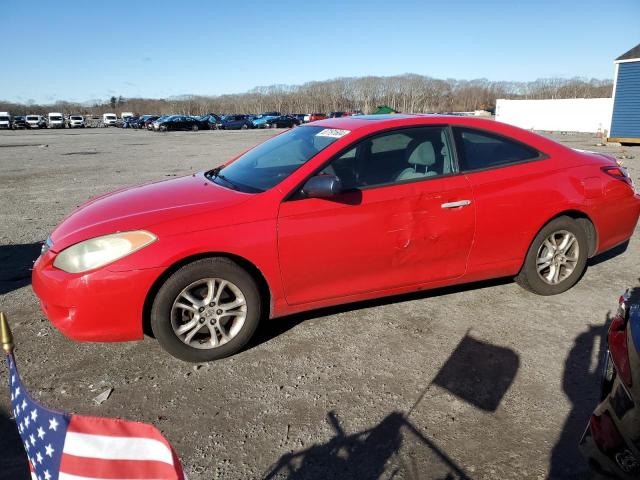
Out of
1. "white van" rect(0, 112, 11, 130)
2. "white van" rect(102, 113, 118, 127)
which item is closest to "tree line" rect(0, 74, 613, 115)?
"white van" rect(102, 113, 118, 127)

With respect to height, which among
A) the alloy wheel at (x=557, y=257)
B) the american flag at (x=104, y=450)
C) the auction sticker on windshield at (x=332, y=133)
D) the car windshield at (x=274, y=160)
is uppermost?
the auction sticker on windshield at (x=332, y=133)

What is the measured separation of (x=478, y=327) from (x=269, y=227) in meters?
1.83

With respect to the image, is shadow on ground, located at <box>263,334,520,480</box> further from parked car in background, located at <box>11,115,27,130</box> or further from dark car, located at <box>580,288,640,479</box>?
parked car in background, located at <box>11,115,27,130</box>

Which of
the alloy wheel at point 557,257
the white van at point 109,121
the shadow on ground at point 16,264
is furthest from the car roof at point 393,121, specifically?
the white van at point 109,121

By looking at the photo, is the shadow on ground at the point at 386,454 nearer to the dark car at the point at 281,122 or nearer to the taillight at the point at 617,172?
the taillight at the point at 617,172

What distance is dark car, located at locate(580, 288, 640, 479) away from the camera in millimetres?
1661

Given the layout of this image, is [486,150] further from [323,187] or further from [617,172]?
[323,187]

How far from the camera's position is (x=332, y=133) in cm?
397

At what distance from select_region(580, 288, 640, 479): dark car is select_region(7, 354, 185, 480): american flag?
147cm

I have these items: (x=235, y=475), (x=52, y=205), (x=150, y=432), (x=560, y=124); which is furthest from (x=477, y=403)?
(x=560, y=124)

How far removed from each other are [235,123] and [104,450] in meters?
55.0

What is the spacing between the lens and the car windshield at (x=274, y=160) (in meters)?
3.76

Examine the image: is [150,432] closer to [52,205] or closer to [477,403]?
[477,403]

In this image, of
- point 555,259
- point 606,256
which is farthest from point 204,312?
point 606,256
